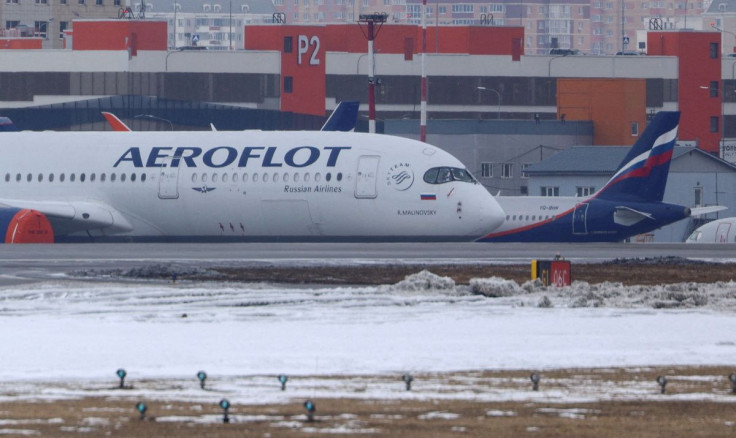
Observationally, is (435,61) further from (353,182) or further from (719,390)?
(719,390)

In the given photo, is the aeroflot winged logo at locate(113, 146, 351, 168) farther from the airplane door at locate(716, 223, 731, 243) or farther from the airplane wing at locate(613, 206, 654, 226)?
the airplane door at locate(716, 223, 731, 243)

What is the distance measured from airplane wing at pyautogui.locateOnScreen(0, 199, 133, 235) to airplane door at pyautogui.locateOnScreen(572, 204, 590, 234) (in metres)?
28.0

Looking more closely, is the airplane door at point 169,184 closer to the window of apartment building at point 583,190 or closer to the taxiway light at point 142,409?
the taxiway light at point 142,409

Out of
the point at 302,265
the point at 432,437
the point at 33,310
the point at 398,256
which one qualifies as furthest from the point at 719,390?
the point at 398,256

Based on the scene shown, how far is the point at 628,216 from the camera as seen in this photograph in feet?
239

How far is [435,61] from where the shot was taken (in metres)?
169

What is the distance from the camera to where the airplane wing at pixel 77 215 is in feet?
171

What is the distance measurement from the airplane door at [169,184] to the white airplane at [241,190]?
3 centimetres

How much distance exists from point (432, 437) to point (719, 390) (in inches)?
202

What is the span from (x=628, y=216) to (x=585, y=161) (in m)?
48.9

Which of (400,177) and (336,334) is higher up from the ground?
(400,177)

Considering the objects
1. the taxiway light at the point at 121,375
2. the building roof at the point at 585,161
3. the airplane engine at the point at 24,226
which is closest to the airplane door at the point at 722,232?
the building roof at the point at 585,161

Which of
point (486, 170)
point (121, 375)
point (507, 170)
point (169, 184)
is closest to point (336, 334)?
point (121, 375)

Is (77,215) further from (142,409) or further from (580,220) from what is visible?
(142,409)
